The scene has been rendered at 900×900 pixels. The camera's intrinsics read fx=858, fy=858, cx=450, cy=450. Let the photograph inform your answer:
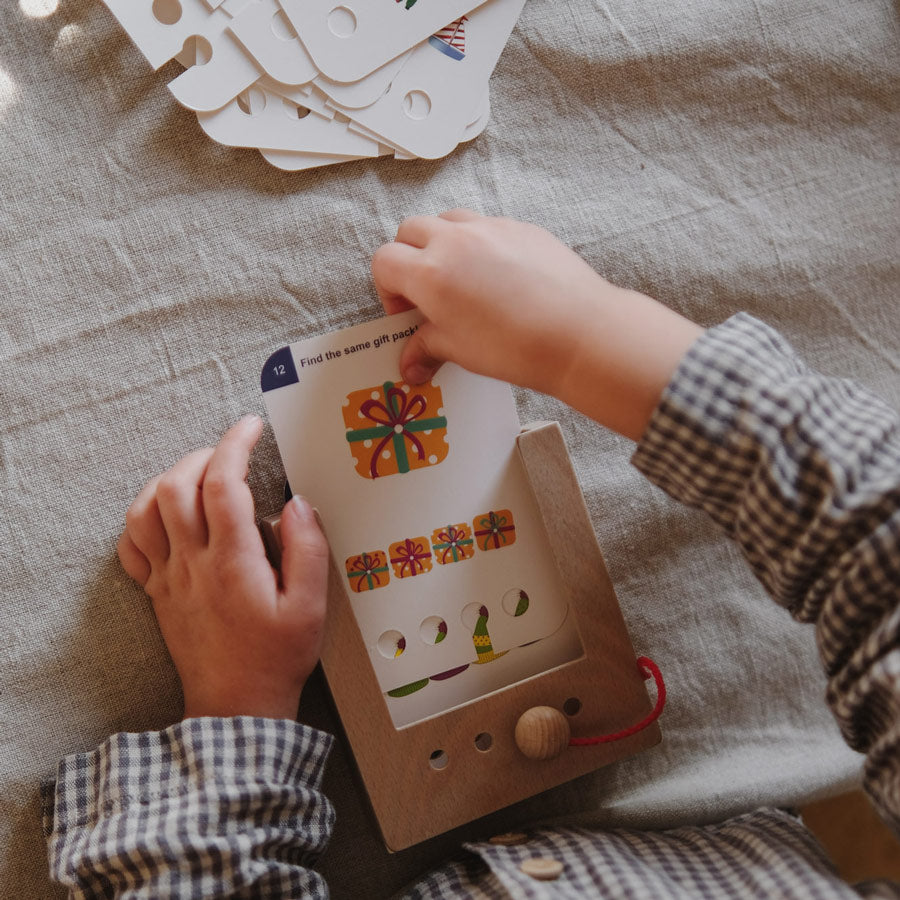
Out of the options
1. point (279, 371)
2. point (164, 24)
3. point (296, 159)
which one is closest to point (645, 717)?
point (279, 371)

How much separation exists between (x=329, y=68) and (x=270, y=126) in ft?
0.23

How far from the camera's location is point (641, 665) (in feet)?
2.48

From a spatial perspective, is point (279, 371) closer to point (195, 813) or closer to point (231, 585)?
point (231, 585)

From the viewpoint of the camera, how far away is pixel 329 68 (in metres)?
0.74

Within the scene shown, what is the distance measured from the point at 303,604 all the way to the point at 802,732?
1.63 ft

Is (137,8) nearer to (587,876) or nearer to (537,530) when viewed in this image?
(537,530)

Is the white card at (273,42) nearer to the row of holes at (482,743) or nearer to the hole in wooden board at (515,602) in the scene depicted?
the hole in wooden board at (515,602)

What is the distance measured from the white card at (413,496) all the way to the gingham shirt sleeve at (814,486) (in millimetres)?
173

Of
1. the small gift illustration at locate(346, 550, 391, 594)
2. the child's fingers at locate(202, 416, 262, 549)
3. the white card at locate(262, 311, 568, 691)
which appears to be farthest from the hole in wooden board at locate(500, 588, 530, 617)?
the child's fingers at locate(202, 416, 262, 549)

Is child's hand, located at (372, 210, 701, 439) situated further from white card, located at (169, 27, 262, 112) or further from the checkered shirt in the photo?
white card, located at (169, 27, 262, 112)

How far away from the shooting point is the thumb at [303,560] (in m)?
0.68

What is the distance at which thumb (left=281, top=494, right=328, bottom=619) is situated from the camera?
682 mm

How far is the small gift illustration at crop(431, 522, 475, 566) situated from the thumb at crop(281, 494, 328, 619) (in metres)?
0.10

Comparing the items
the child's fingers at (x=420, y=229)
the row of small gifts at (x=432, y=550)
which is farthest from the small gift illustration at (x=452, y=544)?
the child's fingers at (x=420, y=229)
